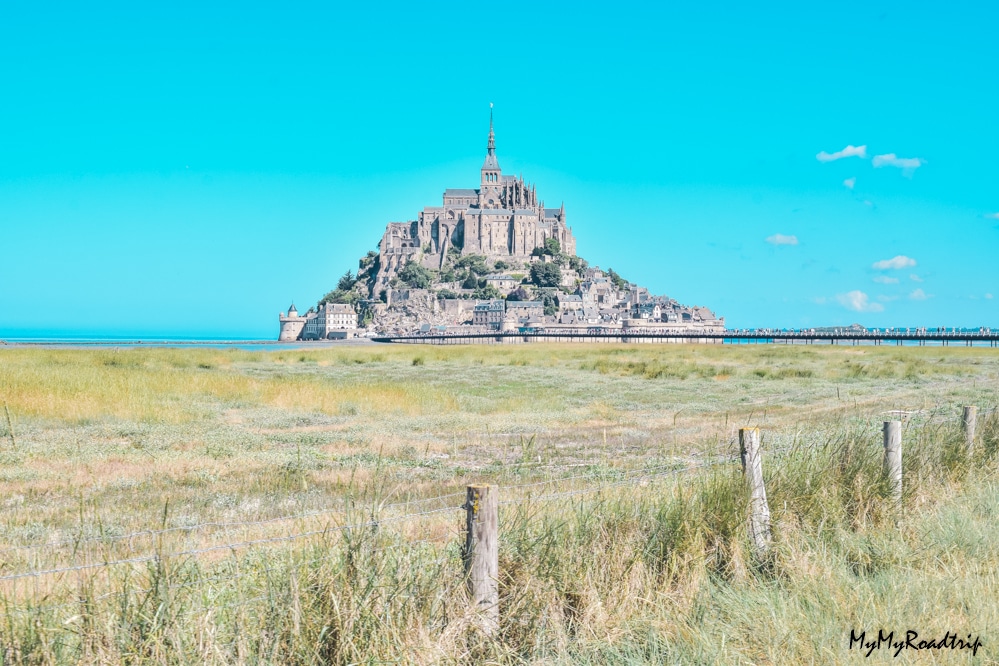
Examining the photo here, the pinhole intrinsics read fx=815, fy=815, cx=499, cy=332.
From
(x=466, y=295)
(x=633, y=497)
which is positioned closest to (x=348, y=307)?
(x=466, y=295)

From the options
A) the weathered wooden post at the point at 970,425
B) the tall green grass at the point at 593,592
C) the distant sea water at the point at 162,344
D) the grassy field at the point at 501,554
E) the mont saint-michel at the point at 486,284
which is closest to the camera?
the tall green grass at the point at 593,592

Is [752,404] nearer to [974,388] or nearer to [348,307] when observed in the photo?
[974,388]

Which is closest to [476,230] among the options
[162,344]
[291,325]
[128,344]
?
[291,325]

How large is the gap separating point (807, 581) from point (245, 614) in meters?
3.06

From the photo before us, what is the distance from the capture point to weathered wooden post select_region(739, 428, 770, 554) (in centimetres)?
526

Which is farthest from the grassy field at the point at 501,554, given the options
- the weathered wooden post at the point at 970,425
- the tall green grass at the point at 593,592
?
the weathered wooden post at the point at 970,425

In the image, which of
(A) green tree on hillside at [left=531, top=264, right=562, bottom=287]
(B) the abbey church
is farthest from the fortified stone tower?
(A) green tree on hillside at [left=531, top=264, right=562, bottom=287]

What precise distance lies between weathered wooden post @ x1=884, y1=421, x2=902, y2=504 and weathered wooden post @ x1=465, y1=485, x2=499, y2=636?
374 cm

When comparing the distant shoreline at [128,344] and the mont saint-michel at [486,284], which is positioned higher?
the mont saint-michel at [486,284]

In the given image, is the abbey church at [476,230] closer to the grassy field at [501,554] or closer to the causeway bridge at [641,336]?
the causeway bridge at [641,336]

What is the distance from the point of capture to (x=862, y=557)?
16.9ft

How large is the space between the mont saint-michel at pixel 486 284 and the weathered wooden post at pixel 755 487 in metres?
111

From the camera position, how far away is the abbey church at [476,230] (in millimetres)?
141125

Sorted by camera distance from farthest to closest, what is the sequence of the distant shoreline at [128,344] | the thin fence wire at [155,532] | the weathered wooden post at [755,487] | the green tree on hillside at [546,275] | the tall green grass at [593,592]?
the green tree on hillside at [546,275] < the distant shoreline at [128,344] < the weathered wooden post at [755,487] < the thin fence wire at [155,532] < the tall green grass at [593,592]
